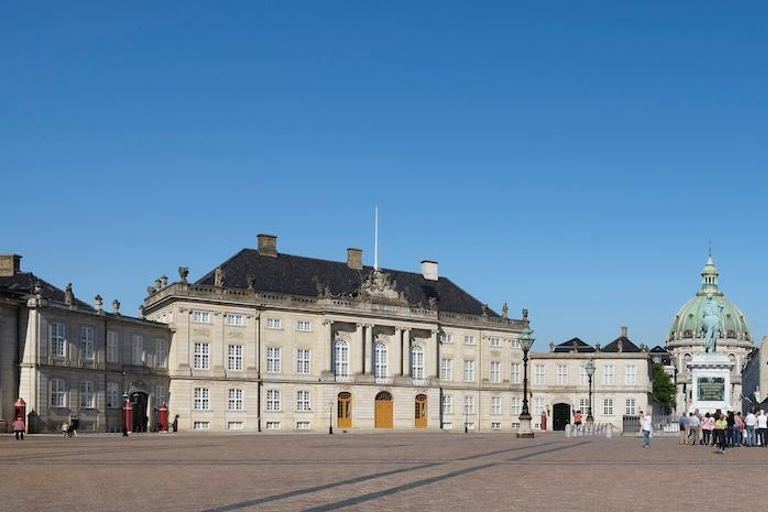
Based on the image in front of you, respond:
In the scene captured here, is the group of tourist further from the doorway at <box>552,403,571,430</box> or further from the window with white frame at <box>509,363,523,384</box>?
the doorway at <box>552,403,571,430</box>

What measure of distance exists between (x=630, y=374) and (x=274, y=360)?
1456 inches

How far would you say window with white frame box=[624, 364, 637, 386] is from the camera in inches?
3962

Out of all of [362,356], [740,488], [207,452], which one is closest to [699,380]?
[362,356]

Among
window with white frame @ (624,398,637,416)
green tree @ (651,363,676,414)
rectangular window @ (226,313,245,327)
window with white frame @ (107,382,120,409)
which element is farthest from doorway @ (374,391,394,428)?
green tree @ (651,363,676,414)

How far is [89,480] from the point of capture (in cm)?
2002

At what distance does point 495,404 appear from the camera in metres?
94.2

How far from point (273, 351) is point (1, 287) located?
26.5 metres

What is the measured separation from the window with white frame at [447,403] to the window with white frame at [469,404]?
1.66 meters

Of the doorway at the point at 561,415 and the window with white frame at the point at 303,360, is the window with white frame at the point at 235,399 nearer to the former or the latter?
the window with white frame at the point at 303,360

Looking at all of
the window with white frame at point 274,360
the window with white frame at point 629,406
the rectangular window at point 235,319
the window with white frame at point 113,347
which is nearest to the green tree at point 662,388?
the window with white frame at point 629,406

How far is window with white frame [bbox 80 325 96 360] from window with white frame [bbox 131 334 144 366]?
202 inches

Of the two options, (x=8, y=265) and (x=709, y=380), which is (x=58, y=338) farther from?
(x=709, y=380)

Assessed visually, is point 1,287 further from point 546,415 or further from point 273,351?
point 546,415

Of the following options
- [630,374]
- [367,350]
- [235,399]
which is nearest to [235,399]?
[235,399]
